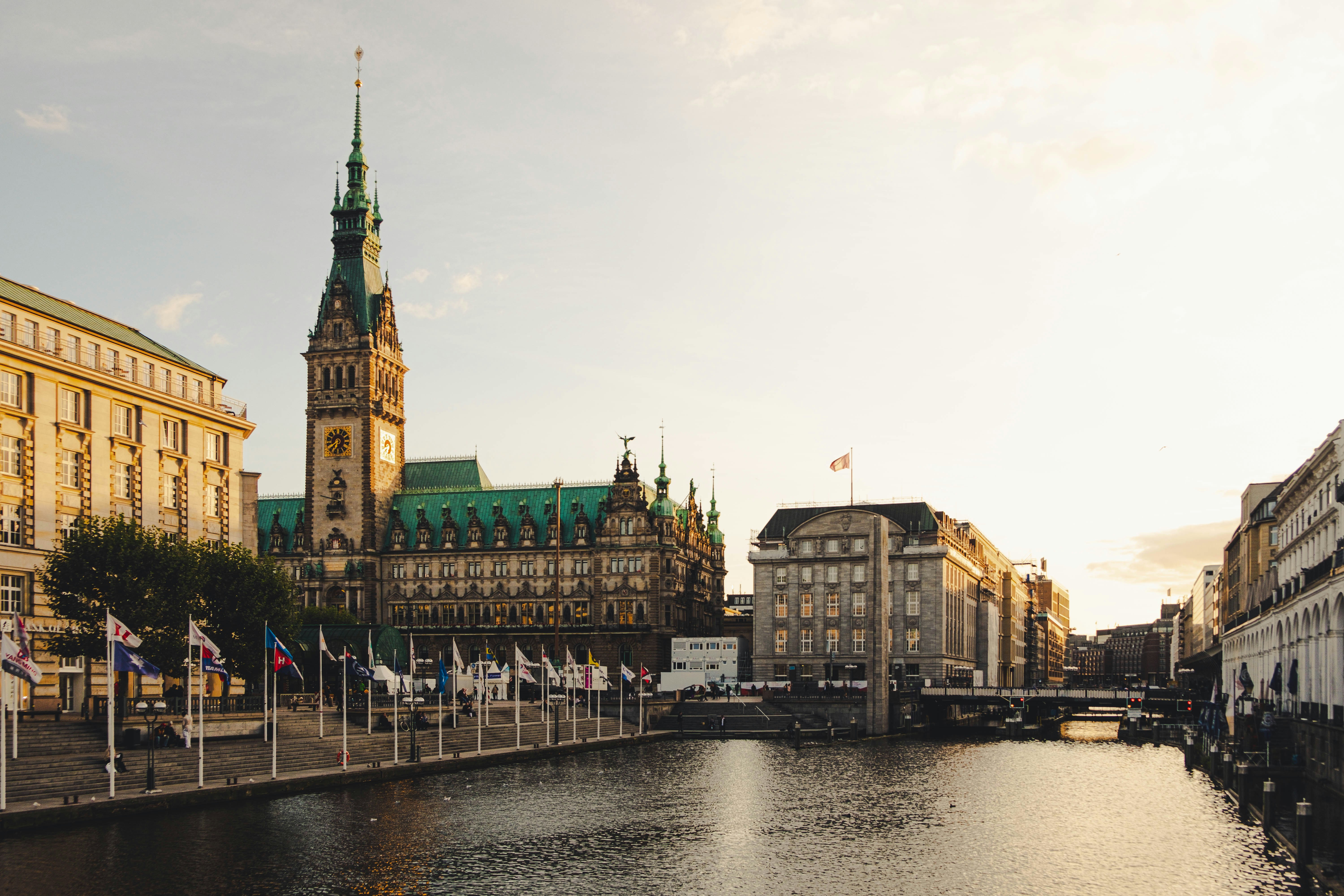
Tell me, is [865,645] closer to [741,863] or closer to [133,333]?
[133,333]

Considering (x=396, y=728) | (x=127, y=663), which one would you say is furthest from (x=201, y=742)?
(x=396, y=728)

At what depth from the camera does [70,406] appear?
8925 centimetres

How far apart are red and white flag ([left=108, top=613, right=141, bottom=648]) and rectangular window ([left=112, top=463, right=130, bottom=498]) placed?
1486 inches

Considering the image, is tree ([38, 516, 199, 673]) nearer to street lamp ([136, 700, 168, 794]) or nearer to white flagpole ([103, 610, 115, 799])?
street lamp ([136, 700, 168, 794])

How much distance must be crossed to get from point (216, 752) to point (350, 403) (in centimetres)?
12579

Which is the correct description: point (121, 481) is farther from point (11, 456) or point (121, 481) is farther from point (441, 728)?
point (441, 728)

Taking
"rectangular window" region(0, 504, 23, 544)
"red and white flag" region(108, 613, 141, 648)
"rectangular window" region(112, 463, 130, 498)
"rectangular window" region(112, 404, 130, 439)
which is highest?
"rectangular window" region(112, 404, 130, 439)

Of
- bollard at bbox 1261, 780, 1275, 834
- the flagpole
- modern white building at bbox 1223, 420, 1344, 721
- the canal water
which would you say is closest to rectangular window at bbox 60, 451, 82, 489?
the flagpole

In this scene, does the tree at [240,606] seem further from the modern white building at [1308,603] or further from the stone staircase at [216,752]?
the modern white building at [1308,603]

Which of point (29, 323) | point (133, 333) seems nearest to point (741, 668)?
point (133, 333)

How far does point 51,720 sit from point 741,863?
44.0 meters

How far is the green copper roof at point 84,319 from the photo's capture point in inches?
3406

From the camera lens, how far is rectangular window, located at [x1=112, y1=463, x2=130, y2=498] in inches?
3647

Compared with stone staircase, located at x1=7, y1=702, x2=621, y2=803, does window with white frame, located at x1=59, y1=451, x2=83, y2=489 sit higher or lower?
higher
